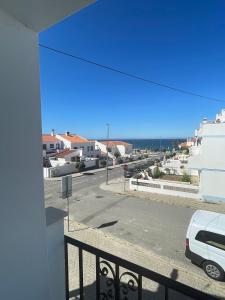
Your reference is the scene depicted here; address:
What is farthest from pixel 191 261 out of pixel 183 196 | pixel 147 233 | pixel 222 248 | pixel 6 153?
A: pixel 183 196

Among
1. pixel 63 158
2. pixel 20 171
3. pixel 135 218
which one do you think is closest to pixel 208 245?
pixel 135 218

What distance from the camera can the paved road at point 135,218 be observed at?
357 inches

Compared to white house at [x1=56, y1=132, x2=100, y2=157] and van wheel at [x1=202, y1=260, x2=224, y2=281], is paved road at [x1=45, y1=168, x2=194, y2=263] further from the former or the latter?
white house at [x1=56, y1=132, x2=100, y2=157]

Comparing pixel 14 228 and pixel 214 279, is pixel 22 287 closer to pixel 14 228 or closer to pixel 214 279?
pixel 14 228

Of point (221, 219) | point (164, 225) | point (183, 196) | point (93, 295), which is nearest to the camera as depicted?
point (93, 295)

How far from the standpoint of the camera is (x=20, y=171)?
67.9 inches

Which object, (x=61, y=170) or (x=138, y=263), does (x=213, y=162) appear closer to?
(x=138, y=263)

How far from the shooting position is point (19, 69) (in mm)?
1720

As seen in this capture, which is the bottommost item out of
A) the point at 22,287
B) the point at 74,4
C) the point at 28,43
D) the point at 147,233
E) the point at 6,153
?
the point at 147,233

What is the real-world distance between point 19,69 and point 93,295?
20.1 ft

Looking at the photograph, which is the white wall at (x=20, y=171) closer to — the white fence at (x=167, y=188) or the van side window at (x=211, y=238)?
the van side window at (x=211, y=238)

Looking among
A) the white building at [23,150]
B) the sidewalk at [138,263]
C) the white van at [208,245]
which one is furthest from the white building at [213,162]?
the white building at [23,150]

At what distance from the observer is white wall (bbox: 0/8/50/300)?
1.61 meters

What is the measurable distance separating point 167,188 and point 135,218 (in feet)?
19.1
